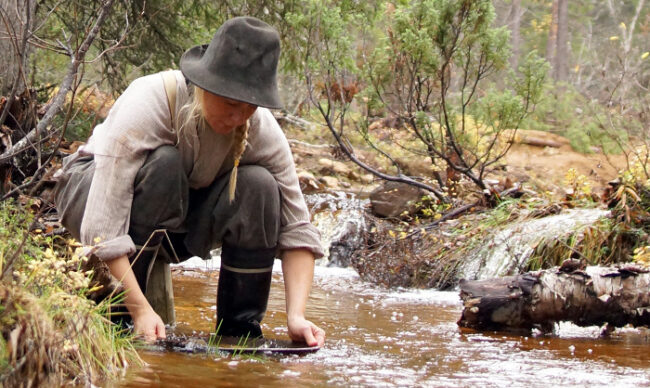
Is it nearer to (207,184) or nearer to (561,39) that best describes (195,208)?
(207,184)

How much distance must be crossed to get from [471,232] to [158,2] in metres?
3.64

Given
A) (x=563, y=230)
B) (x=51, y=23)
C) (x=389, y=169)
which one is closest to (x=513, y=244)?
(x=563, y=230)

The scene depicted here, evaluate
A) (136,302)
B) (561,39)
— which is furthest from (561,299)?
(561,39)

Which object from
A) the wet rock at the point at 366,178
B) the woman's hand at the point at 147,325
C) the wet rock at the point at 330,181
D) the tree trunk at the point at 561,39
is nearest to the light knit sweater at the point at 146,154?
the woman's hand at the point at 147,325

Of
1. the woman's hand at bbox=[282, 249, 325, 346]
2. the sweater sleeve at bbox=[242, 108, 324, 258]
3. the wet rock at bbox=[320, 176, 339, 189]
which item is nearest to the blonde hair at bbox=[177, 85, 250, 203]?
the sweater sleeve at bbox=[242, 108, 324, 258]

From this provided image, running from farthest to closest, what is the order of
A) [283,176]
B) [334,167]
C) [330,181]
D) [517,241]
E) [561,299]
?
[334,167]
[330,181]
[517,241]
[561,299]
[283,176]

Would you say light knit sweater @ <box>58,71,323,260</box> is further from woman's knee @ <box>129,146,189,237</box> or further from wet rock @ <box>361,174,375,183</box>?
wet rock @ <box>361,174,375,183</box>

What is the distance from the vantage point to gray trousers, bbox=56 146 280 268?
131 inches

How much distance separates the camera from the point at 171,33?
823cm

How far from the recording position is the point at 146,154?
332 centimetres

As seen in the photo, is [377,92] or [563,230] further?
[377,92]

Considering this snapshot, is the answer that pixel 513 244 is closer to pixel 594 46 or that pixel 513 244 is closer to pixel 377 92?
pixel 377 92

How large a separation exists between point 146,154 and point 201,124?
25cm

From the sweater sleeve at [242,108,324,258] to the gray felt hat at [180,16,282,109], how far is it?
1.33ft
